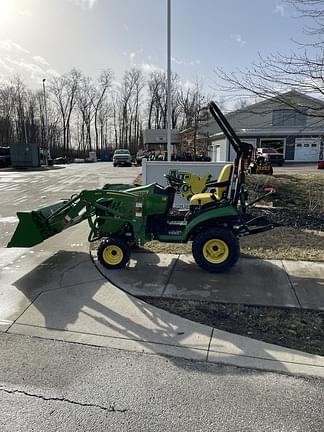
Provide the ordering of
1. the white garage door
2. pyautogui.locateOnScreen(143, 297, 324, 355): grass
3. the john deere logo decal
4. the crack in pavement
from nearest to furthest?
the crack in pavement < pyautogui.locateOnScreen(143, 297, 324, 355): grass < the john deere logo decal < the white garage door

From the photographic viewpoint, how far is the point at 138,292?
434 cm

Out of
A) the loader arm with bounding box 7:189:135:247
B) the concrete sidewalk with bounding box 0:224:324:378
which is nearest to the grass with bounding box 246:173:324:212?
the concrete sidewalk with bounding box 0:224:324:378

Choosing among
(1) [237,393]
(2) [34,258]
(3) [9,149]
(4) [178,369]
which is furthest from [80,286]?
(3) [9,149]

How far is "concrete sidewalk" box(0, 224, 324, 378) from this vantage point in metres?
3.06

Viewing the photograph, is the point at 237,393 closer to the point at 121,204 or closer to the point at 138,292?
the point at 138,292

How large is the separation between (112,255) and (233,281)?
1.81 m

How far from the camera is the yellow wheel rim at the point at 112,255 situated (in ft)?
16.7

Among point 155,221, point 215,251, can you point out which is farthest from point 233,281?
point 155,221

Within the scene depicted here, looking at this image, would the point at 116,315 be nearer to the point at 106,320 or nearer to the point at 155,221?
the point at 106,320

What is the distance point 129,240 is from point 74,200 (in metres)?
1.08

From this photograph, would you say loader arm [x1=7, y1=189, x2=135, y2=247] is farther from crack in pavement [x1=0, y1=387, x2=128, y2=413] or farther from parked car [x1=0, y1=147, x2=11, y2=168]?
parked car [x1=0, y1=147, x2=11, y2=168]

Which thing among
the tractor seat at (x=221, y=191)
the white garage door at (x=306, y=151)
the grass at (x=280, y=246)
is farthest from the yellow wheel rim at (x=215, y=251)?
the white garage door at (x=306, y=151)

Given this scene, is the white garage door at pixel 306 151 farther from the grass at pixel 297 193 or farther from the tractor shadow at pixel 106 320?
the tractor shadow at pixel 106 320

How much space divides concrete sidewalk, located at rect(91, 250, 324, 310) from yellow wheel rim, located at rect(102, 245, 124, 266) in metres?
0.15
